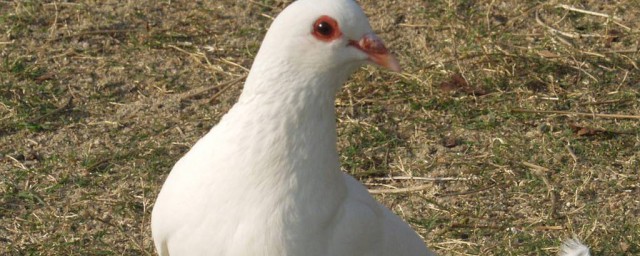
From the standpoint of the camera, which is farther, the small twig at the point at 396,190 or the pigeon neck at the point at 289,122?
the small twig at the point at 396,190

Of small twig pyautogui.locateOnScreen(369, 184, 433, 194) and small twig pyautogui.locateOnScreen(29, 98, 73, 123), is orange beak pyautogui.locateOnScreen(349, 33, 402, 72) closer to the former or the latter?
small twig pyautogui.locateOnScreen(369, 184, 433, 194)

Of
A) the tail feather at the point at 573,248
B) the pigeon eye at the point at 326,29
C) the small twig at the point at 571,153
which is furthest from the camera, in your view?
the small twig at the point at 571,153

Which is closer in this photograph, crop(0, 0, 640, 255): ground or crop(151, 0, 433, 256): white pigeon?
crop(151, 0, 433, 256): white pigeon

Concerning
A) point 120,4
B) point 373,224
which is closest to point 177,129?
point 120,4

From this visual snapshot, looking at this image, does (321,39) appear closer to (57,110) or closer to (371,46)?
(371,46)

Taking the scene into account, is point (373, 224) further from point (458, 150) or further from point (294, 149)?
point (458, 150)

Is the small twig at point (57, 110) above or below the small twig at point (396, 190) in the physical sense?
above

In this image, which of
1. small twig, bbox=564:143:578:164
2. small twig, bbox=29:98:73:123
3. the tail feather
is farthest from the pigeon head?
small twig, bbox=29:98:73:123

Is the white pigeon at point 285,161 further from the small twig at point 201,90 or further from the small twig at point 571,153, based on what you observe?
the small twig at point 201,90

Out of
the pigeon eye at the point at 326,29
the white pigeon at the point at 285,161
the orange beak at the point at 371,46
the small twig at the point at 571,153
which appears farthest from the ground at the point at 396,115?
the pigeon eye at the point at 326,29
